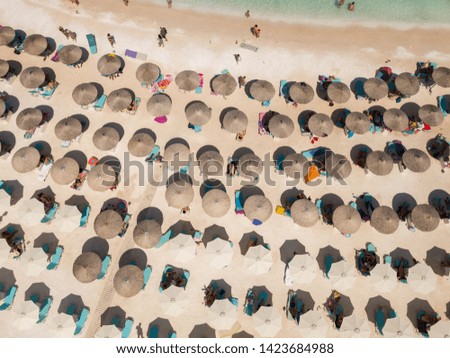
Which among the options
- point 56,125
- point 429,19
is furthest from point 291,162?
point 429,19

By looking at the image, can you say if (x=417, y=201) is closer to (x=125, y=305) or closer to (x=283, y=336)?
(x=283, y=336)

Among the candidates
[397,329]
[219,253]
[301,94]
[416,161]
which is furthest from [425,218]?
[219,253]

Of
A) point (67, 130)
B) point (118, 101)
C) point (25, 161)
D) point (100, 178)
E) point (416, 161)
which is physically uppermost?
point (118, 101)

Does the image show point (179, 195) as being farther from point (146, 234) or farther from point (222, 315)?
point (222, 315)

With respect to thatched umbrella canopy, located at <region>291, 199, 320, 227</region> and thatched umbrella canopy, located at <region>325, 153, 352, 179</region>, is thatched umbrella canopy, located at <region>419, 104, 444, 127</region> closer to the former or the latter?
thatched umbrella canopy, located at <region>325, 153, 352, 179</region>

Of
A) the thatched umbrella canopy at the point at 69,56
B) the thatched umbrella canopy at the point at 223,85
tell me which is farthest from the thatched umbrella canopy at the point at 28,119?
the thatched umbrella canopy at the point at 223,85
